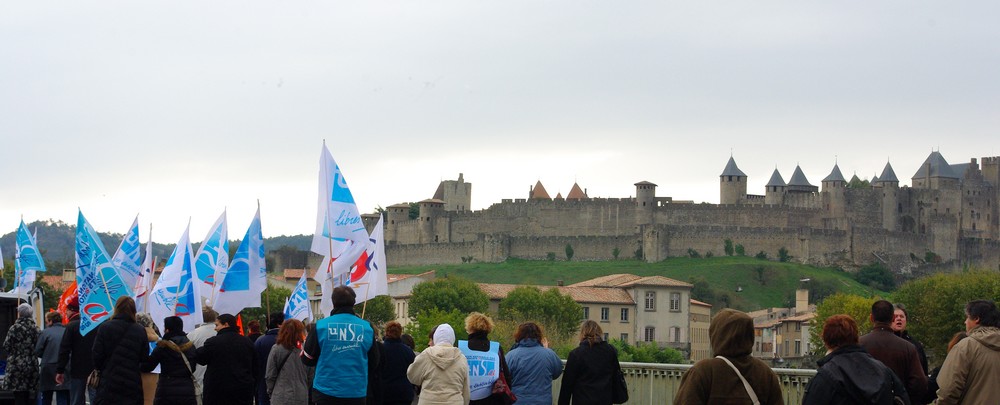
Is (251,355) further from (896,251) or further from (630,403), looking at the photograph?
(896,251)

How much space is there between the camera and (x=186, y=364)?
14.5m

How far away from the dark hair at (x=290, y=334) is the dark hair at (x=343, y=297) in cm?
135

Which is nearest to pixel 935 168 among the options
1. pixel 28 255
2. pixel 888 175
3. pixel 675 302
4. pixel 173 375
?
pixel 888 175

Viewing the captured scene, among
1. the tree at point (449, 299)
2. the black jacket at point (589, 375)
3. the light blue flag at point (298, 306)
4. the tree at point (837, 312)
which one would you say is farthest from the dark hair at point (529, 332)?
the tree at point (449, 299)

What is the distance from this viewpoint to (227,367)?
48.4 ft

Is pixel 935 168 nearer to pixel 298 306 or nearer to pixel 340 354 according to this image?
pixel 298 306

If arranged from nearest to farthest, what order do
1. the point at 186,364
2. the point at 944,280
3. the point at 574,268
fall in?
1. the point at 186,364
2. the point at 944,280
3. the point at 574,268

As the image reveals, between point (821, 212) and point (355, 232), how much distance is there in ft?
372

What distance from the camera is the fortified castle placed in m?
123

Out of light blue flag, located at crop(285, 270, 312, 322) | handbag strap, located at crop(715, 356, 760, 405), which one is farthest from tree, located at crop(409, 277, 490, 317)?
handbag strap, located at crop(715, 356, 760, 405)

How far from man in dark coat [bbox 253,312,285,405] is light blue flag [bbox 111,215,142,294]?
7221 millimetres

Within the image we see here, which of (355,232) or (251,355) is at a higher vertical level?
(355,232)

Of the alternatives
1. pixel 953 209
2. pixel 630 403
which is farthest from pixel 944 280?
pixel 630 403

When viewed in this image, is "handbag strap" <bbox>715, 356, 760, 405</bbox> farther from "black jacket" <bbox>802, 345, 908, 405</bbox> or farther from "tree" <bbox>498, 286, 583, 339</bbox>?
"tree" <bbox>498, 286, 583, 339</bbox>
